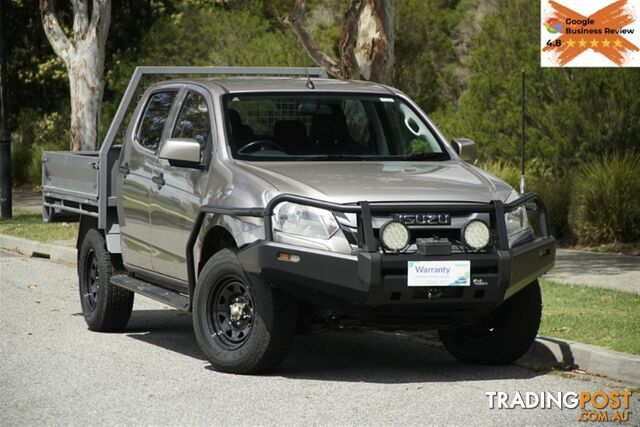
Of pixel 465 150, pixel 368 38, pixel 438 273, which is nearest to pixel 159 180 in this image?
pixel 465 150

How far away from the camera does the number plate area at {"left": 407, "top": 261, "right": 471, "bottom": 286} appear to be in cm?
836

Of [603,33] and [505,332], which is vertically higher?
[603,33]

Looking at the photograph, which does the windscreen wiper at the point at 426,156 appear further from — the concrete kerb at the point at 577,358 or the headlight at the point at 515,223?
the concrete kerb at the point at 577,358

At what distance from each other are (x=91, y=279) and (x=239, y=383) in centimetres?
318

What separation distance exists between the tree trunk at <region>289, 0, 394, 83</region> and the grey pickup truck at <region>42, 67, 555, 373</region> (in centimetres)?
464

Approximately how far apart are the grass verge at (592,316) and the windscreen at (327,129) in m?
1.62

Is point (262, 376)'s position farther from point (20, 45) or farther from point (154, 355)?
point (20, 45)

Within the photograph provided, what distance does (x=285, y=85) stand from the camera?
10.3 meters

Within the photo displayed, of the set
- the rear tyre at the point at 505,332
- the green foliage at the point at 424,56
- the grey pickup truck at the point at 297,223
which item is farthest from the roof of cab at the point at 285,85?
the green foliage at the point at 424,56

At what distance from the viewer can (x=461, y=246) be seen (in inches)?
338

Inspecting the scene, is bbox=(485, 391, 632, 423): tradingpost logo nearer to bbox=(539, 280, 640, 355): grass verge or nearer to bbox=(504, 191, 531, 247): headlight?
bbox=(539, 280, 640, 355): grass verge

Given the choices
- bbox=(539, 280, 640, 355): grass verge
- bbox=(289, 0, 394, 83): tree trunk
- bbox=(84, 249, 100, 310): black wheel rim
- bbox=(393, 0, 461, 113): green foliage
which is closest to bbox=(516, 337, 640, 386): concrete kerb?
bbox=(539, 280, 640, 355): grass verge

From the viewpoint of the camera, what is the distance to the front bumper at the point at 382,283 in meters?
8.30

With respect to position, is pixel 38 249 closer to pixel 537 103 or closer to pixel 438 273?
pixel 537 103
